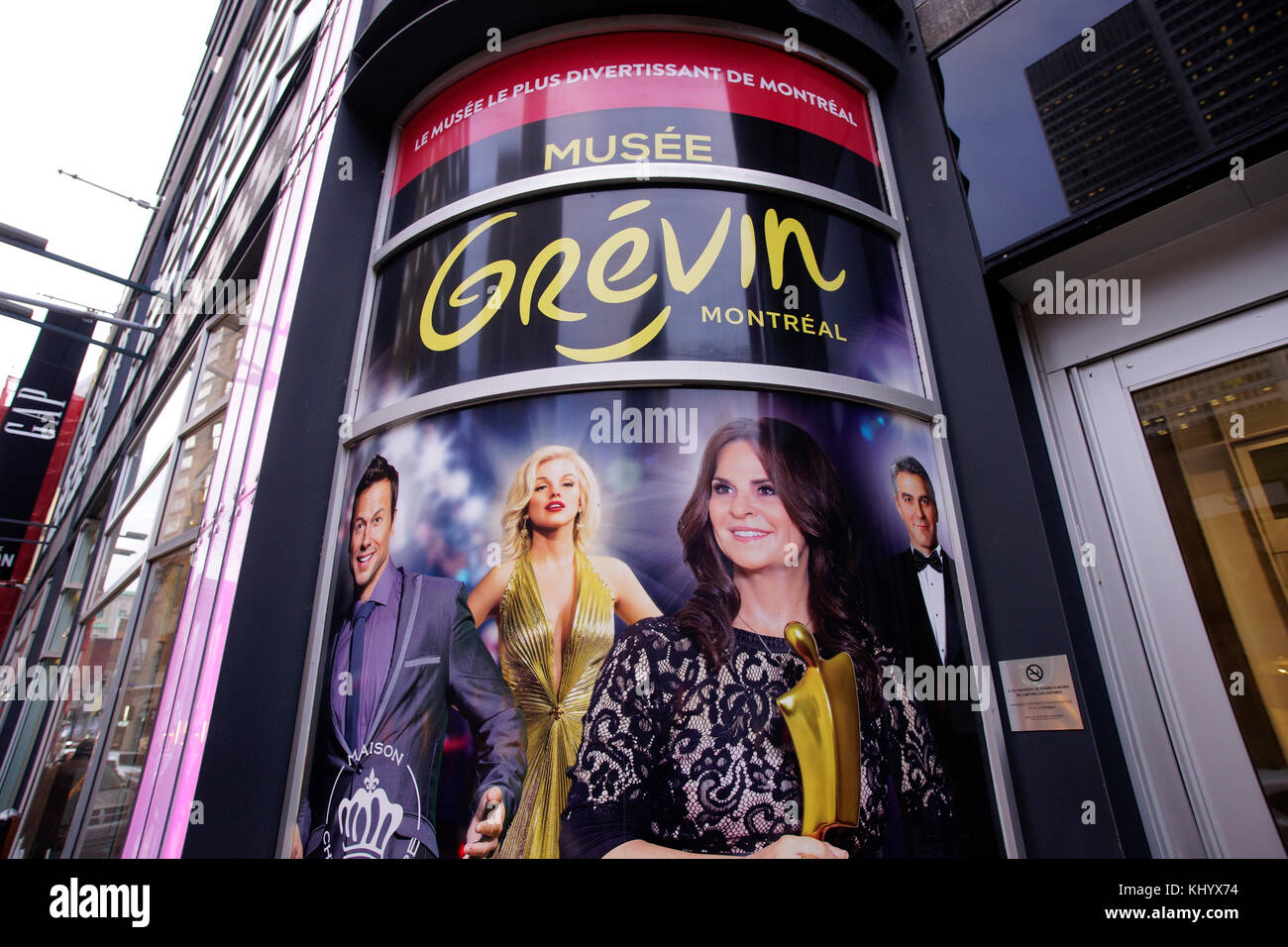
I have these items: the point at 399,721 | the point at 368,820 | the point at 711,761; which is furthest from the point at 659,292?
the point at 368,820

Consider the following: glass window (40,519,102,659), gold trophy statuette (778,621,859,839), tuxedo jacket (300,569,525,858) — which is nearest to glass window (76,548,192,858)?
tuxedo jacket (300,569,525,858)

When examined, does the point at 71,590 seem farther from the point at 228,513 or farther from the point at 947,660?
the point at 947,660

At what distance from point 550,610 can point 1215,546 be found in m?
3.00

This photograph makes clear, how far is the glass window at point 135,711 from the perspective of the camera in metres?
4.70

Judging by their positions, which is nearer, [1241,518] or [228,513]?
[1241,518]

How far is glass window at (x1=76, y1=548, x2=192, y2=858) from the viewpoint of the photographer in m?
4.70

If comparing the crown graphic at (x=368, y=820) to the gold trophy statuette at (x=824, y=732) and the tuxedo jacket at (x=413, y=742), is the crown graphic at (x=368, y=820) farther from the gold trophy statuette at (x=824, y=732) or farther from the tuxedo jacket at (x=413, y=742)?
the gold trophy statuette at (x=824, y=732)

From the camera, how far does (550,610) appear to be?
2.69m

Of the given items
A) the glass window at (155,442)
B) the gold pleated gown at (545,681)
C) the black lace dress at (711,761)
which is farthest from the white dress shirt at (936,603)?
the glass window at (155,442)

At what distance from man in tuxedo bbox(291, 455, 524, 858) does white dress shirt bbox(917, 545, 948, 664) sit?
73.9 inches

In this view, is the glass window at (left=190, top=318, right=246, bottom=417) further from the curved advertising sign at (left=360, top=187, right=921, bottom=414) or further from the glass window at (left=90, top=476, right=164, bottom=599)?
the curved advertising sign at (left=360, top=187, right=921, bottom=414)

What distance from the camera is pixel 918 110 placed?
153 inches

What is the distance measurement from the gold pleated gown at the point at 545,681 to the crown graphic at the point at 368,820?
0.55m
